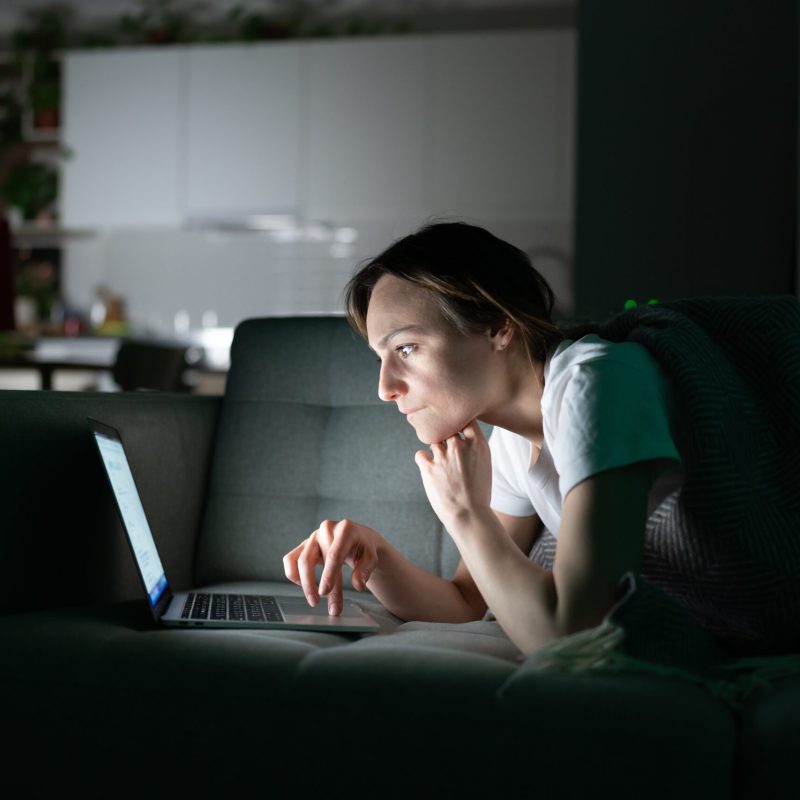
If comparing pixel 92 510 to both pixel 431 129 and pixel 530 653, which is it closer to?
pixel 530 653

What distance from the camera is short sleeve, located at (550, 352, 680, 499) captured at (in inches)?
42.1

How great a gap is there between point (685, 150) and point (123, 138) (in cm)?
408

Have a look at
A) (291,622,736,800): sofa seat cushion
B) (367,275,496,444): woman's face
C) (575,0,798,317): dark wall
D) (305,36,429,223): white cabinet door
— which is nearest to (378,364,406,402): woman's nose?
(367,275,496,444): woman's face

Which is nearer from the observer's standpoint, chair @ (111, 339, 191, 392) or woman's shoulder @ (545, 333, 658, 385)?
woman's shoulder @ (545, 333, 658, 385)

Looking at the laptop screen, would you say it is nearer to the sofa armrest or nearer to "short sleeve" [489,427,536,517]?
the sofa armrest

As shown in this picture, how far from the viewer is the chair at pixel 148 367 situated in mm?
3635

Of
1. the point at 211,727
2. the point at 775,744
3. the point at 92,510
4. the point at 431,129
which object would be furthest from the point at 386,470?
the point at 431,129

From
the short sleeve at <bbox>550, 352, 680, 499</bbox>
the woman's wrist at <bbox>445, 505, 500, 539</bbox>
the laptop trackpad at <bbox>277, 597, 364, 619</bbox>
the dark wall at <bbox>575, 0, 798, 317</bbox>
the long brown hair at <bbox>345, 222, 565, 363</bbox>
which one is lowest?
the laptop trackpad at <bbox>277, 597, 364, 619</bbox>

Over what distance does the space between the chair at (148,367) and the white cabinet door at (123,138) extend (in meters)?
3.01

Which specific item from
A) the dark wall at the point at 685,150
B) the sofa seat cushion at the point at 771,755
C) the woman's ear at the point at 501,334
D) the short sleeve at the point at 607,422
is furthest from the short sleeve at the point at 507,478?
the dark wall at the point at 685,150

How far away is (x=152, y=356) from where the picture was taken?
3.70 metres

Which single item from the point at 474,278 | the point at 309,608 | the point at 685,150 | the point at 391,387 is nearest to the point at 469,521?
the point at 391,387

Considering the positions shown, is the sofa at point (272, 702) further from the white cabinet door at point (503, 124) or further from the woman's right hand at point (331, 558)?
the white cabinet door at point (503, 124)

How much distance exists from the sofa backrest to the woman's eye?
1.77ft
